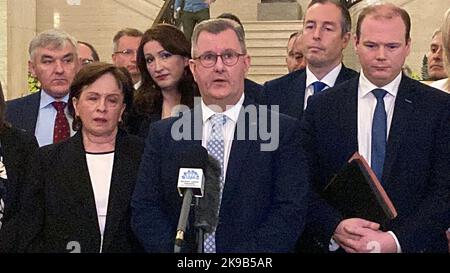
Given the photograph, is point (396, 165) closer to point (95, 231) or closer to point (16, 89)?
point (95, 231)

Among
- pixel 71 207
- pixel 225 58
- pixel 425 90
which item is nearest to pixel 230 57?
pixel 225 58

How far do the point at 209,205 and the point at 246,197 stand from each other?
525 mm

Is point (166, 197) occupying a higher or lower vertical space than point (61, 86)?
lower

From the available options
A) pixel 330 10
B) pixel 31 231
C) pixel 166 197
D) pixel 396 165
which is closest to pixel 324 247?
pixel 396 165

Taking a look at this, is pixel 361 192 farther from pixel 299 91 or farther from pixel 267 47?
pixel 267 47

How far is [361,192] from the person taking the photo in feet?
12.5

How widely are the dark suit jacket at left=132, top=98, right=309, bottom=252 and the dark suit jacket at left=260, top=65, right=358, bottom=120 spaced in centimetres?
101

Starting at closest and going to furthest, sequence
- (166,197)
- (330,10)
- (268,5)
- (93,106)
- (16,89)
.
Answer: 1. (166,197)
2. (93,106)
3. (330,10)
4. (16,89)
5. (268,5)

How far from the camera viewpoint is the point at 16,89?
455 inches

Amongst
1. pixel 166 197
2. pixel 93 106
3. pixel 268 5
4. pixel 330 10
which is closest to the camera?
pixel 166 197

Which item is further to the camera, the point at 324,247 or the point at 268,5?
the point at 268,5

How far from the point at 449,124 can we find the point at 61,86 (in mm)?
2462

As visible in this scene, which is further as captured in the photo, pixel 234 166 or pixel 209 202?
pixel 234 166

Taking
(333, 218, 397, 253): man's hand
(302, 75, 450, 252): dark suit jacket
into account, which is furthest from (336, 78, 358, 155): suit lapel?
(333, 218, 397, 253): man's hand
